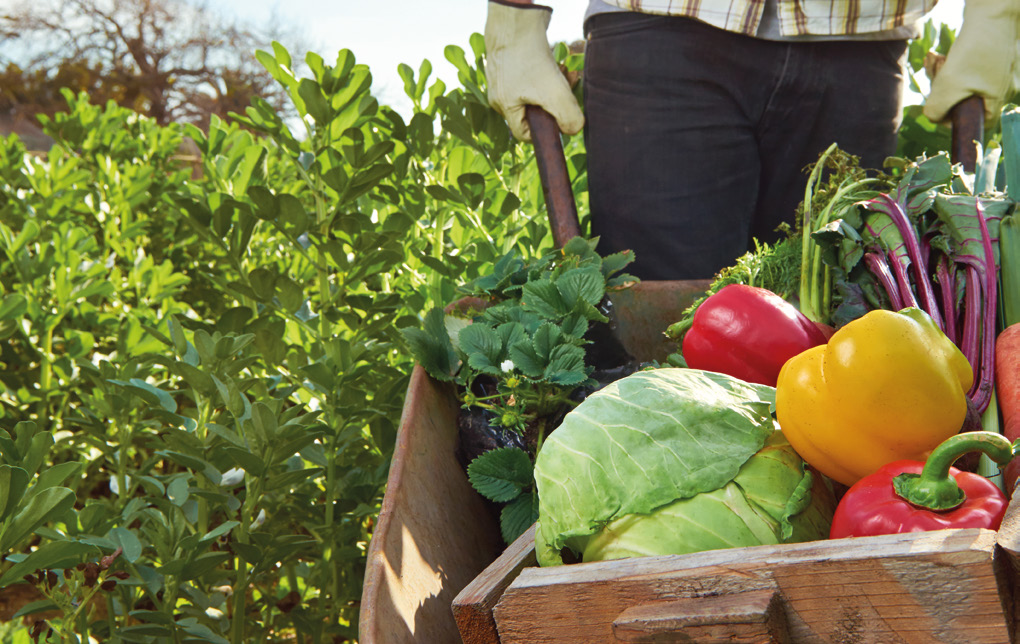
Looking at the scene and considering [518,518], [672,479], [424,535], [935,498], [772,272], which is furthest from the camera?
[772,272]

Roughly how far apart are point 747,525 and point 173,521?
1047mm

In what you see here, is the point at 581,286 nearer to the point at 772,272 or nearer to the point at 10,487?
the point at 772,272

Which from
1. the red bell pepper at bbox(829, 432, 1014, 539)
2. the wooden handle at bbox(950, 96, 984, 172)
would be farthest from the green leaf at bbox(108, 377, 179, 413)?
the wooden handle at bbox(950, 96, 984, 172)

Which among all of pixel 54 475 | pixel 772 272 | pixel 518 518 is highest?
pixel 772 272

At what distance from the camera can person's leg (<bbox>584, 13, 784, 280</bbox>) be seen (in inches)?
73.1

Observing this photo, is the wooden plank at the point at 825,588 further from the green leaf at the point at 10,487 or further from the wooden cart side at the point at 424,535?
the green leaf at the point at 10,487

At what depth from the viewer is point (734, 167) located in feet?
6.28

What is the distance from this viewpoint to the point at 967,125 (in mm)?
1891

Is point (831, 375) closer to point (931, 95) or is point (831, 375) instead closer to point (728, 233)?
point (728, 233)

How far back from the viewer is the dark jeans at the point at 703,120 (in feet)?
6.09

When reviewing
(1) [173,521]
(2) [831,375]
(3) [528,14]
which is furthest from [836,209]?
(1) [173,521]

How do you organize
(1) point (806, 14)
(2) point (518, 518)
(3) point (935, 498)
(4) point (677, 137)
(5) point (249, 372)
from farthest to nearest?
(5) point (249, 372) → (4) point (677, 137) → (1) point (806, 14) → (2) point (518, 518) → (3) point (935, 498)

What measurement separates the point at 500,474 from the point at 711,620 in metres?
0.57

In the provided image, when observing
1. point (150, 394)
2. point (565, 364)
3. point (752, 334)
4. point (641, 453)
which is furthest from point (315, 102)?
point (641, 453)
